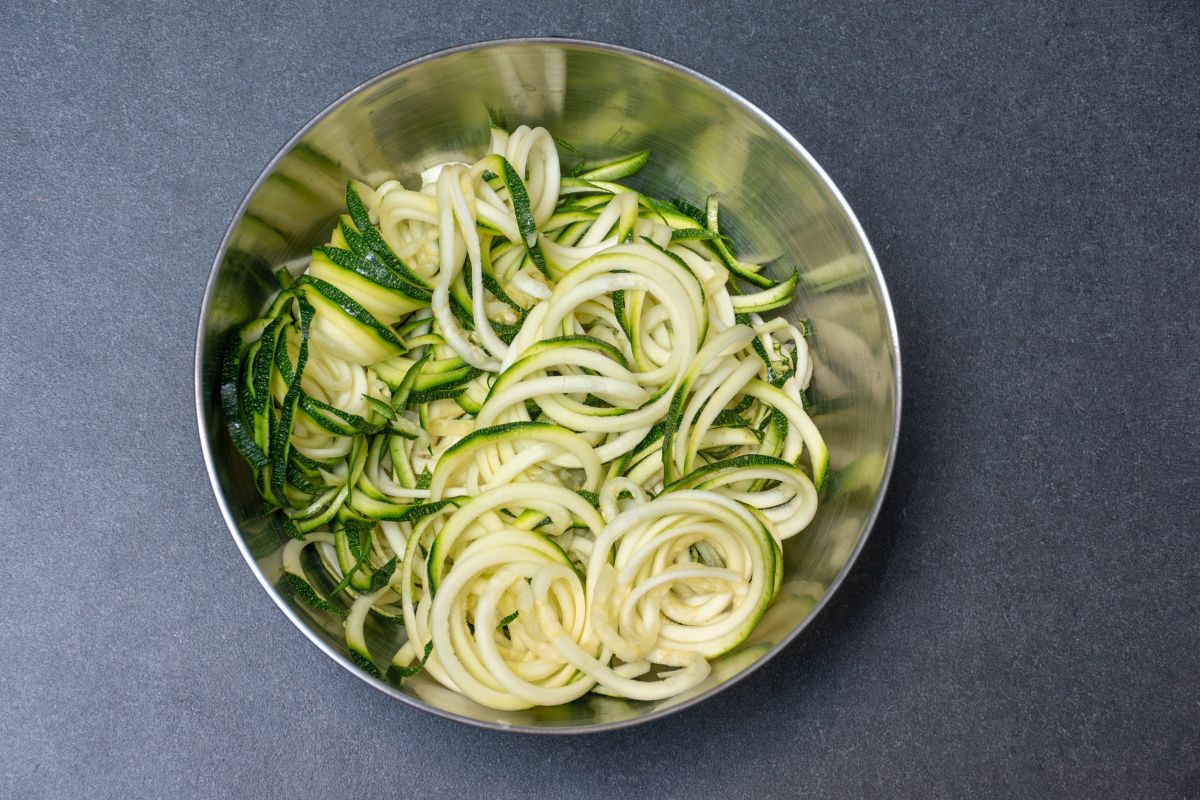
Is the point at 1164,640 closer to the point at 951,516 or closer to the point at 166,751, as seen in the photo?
the point at 951,516

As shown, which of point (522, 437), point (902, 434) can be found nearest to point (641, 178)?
point (522, 437)

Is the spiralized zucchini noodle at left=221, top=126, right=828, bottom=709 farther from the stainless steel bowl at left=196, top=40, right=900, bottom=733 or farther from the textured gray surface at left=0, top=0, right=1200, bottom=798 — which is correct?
the textured gray surface at left=0, top=0, right=1200, bottom=798

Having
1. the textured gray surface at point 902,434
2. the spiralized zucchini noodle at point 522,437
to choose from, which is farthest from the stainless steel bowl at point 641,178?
the textured gray surface at point 902,434

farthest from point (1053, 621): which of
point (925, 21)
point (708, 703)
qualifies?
point (925, 21)

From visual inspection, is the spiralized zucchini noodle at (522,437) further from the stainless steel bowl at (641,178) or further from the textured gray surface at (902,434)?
the textured gray surface at (902,434)

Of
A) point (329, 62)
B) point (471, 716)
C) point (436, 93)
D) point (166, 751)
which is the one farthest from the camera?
point (329, 62)

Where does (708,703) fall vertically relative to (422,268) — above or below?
below
